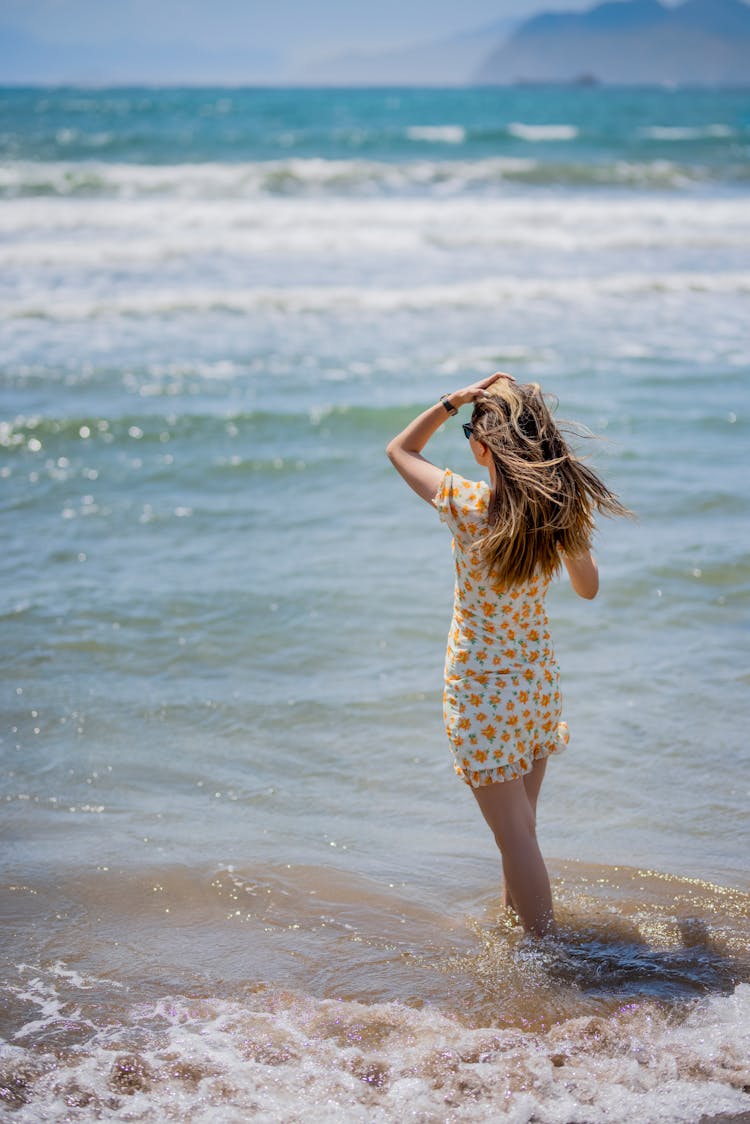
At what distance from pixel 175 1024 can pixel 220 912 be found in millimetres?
596

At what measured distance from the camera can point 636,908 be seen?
3.62m

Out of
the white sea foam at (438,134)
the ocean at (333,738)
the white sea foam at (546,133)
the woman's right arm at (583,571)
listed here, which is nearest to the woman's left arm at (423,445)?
the woman's right arm at (583,571)

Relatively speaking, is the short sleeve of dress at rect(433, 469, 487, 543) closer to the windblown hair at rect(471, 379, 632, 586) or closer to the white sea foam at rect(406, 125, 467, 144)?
the windblown hair at rect(471, 379, 632, 586)

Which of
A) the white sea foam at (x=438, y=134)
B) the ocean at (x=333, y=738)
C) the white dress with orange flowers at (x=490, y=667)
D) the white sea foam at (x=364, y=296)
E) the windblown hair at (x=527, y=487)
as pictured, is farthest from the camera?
the white sea foam at (x=438, y=134)

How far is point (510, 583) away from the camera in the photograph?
3172 millimetres

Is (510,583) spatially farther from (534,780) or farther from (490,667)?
(534,780)

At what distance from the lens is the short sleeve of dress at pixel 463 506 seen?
316cm

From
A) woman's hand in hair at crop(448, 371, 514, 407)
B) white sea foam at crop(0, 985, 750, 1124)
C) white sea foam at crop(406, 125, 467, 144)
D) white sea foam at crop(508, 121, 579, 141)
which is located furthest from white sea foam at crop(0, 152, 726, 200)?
white sea foam at crop(0, 985, 750, 1124)

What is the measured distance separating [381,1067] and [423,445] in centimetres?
175

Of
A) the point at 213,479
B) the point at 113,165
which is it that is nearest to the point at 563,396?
the point at 213,479

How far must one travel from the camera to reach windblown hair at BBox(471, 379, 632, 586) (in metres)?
3.09

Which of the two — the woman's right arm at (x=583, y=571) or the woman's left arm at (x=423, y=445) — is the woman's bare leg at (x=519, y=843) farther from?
the woman's left arm at (x=423, y=445)

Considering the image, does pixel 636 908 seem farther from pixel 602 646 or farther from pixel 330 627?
pixel 330 627


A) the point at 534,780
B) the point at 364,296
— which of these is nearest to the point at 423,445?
the point at 534,780
